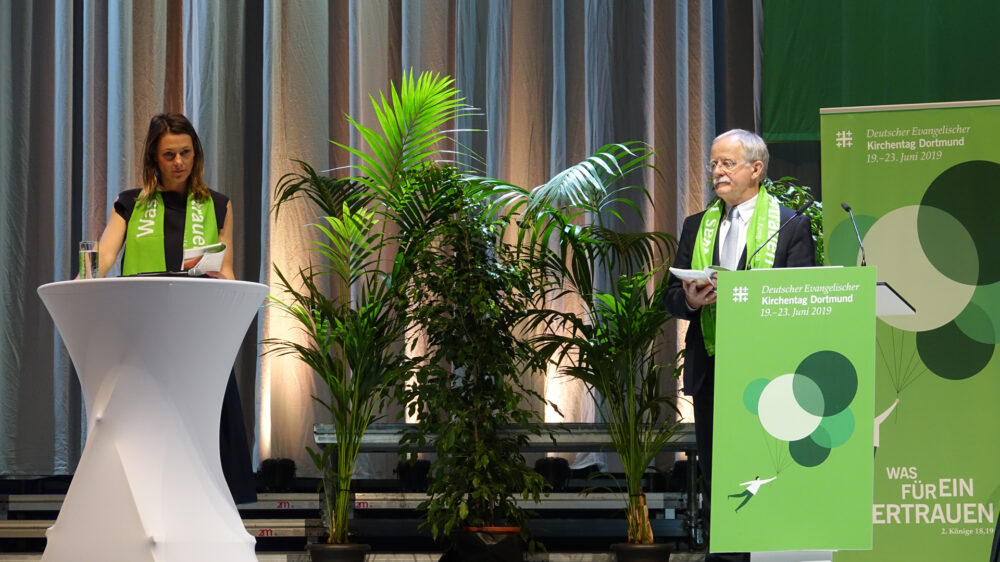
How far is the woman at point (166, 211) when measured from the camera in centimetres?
309

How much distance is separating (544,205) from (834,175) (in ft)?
3.87

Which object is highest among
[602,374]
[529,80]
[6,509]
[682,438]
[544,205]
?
[529,80]

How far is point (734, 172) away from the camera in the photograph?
310 cm

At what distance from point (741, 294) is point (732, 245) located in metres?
0.72

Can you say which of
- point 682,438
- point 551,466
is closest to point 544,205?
point 682,438

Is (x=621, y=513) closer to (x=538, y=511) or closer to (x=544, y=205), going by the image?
(x=538, y=511)

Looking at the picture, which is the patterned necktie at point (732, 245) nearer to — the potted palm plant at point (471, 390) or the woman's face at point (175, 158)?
the potted palm plant at point (471, 390)

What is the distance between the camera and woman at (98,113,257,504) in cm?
309

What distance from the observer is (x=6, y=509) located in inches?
190

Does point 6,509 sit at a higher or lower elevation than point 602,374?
lower

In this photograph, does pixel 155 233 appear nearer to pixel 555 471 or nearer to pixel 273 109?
pixel 273 109

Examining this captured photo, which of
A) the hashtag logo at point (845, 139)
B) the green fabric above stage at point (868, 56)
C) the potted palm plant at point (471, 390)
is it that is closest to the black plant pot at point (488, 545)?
the potted palm plant at point (471, 390)

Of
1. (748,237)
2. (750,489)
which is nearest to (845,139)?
(748,237)

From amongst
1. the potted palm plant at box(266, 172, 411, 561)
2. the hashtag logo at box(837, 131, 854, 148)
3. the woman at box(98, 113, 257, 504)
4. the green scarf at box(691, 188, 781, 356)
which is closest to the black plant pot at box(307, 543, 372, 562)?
the potted palm plant at box(266, 172, 411, 561)
